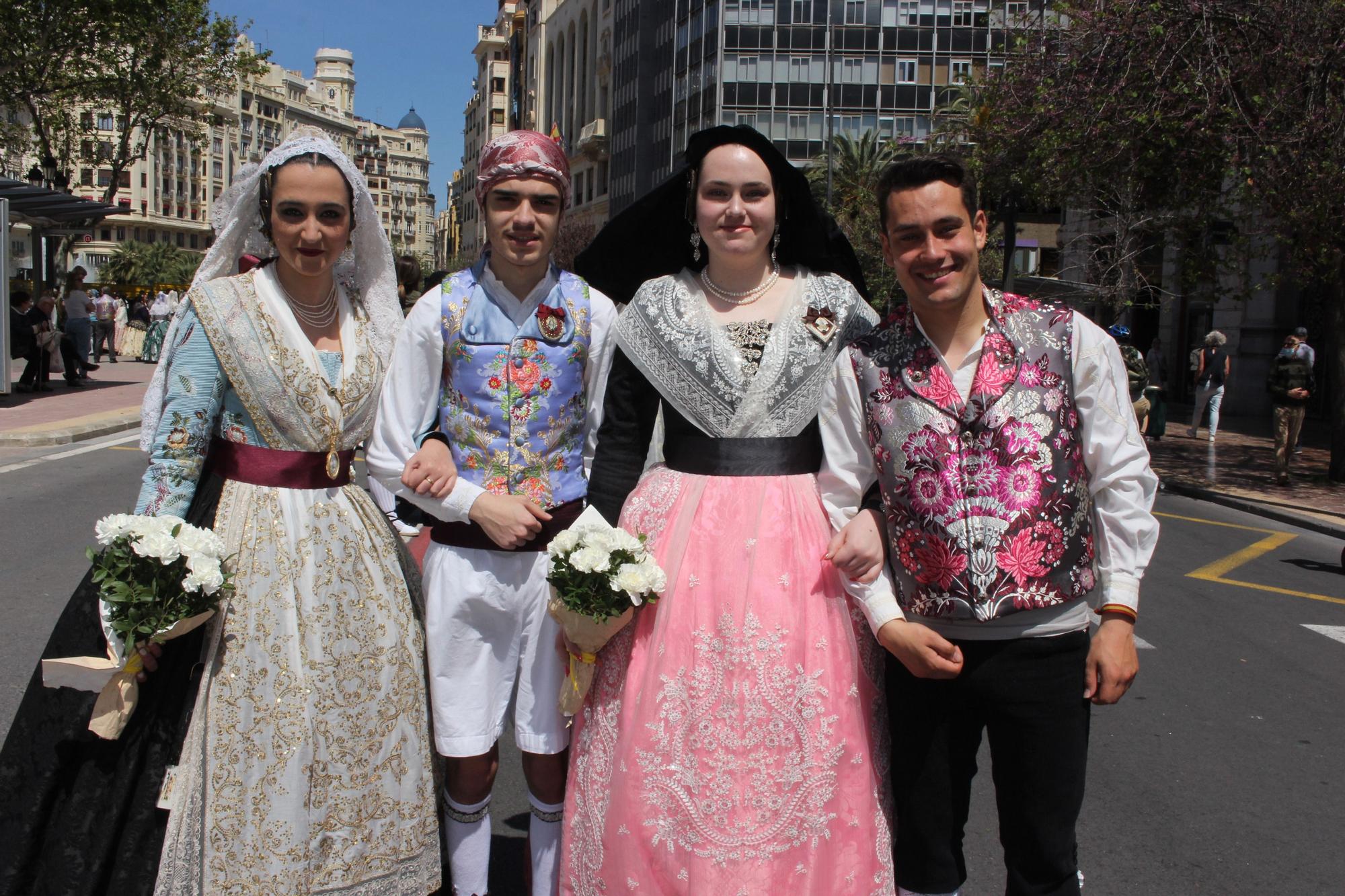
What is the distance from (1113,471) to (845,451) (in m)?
0.59

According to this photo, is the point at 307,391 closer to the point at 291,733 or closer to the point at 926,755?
the point at 291,733

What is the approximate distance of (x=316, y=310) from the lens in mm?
2988

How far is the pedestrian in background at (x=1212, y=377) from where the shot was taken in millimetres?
17406

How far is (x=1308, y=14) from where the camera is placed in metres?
11.8

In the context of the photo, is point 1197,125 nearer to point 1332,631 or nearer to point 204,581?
point 1332,631

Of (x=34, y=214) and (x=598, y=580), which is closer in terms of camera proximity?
(x=598, y=580)

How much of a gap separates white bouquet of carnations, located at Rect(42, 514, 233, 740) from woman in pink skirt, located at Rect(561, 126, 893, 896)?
955 mm

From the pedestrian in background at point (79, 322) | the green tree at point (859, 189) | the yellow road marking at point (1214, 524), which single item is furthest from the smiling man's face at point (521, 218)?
the green tree at point (859, 189)

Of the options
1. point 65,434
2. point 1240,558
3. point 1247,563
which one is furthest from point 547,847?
point 65,434

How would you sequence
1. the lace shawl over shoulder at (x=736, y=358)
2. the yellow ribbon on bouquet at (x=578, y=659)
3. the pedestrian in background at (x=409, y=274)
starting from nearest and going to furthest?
the yellow ribbon on bouquet at (x=578, y=659) → the lace shawl over shoulder at (x=736, y=358) → the pedestrian in background at (x=409, y=274)

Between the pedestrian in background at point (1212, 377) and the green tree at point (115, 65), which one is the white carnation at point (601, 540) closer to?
the pedestrian in background at point (1212, 377)

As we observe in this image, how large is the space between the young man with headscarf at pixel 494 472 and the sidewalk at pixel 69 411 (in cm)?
1172

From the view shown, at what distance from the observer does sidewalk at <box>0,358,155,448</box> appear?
13.0m

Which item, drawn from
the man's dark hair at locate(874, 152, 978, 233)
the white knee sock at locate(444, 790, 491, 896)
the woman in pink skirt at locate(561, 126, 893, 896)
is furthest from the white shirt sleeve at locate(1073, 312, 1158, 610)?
the white knee sock at locate(444, 790, 491, 896)
